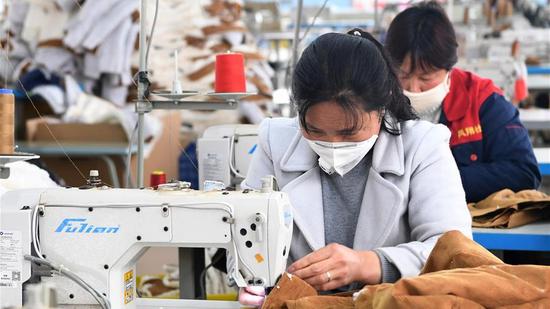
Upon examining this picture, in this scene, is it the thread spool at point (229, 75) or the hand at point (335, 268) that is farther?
the thread spool at point (229, 75)

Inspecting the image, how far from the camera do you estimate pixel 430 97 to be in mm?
2746

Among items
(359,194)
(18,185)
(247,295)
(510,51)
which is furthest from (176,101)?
(510,51)

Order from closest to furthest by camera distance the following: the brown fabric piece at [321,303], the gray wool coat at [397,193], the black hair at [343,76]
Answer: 1. the brown fabric piece at [321,303]
2. the black hair at [343,76]
3. the gray wool coat at [397,193]

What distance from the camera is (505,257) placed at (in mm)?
2584

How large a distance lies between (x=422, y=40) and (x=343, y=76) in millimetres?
988

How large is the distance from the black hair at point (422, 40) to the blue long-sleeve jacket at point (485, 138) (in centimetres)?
18

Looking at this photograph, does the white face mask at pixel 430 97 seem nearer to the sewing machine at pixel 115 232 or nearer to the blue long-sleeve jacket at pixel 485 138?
the blue long-sleeve jacket at pixel 485 138

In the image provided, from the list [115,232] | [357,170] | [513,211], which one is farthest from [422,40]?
[115,232]

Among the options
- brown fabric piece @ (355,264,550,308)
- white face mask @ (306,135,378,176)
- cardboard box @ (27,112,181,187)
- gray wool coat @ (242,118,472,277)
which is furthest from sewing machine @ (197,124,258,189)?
cardboard box @ (27,112,181,187)

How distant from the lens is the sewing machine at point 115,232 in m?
1.59

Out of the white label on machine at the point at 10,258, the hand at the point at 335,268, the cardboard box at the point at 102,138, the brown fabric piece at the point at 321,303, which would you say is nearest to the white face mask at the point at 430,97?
the hand at the point at 335,268

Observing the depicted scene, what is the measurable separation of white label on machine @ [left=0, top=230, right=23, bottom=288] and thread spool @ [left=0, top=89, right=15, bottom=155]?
18 centimetres

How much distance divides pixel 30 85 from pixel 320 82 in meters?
3.31

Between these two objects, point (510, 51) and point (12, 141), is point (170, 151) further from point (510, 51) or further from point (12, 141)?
point (510, 51)
